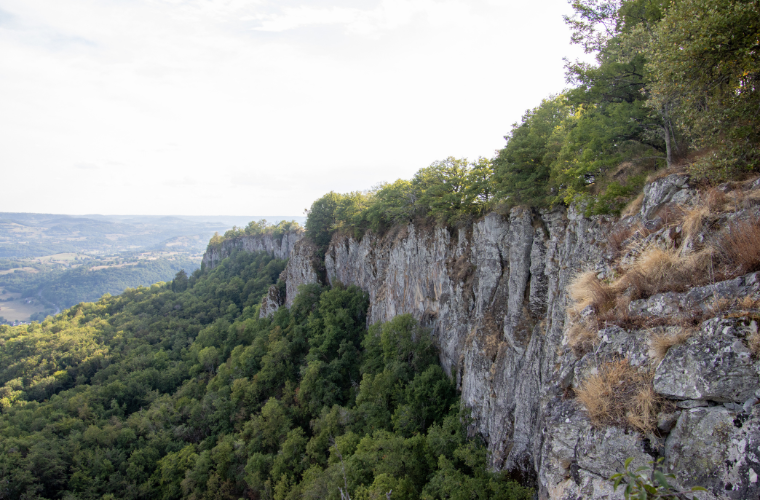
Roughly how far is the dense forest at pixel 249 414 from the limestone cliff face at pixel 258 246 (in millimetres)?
18042

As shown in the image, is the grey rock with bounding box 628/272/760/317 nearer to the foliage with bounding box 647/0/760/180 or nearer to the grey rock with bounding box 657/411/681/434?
the grey rock with bounding box 657/411/681/434

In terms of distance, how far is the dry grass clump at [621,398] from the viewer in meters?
5.36

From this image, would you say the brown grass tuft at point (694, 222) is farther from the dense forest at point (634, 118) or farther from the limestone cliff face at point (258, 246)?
the limestone cliff face at point (258, 246)

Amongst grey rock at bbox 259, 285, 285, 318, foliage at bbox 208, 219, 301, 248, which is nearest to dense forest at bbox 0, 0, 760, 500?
grey rock at bbox 259, 285, 285, 318

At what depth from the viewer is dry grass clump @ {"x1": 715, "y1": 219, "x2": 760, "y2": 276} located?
568 cm

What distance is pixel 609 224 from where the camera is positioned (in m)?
11.0

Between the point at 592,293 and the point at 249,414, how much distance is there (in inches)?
1619

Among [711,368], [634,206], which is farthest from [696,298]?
[634,206]

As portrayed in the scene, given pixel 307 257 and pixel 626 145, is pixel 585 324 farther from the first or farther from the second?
pixel 307 257

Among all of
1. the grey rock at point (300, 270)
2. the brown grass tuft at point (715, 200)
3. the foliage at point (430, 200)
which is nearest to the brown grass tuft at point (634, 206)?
the brown grass tuft at point (715, 200)

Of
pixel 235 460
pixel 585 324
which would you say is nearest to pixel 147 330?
pixel 235 460

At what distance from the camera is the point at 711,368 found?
4.96 metres

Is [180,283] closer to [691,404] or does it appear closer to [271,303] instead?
[271,303]

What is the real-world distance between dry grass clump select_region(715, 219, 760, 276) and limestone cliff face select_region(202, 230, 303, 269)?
2220 inches
